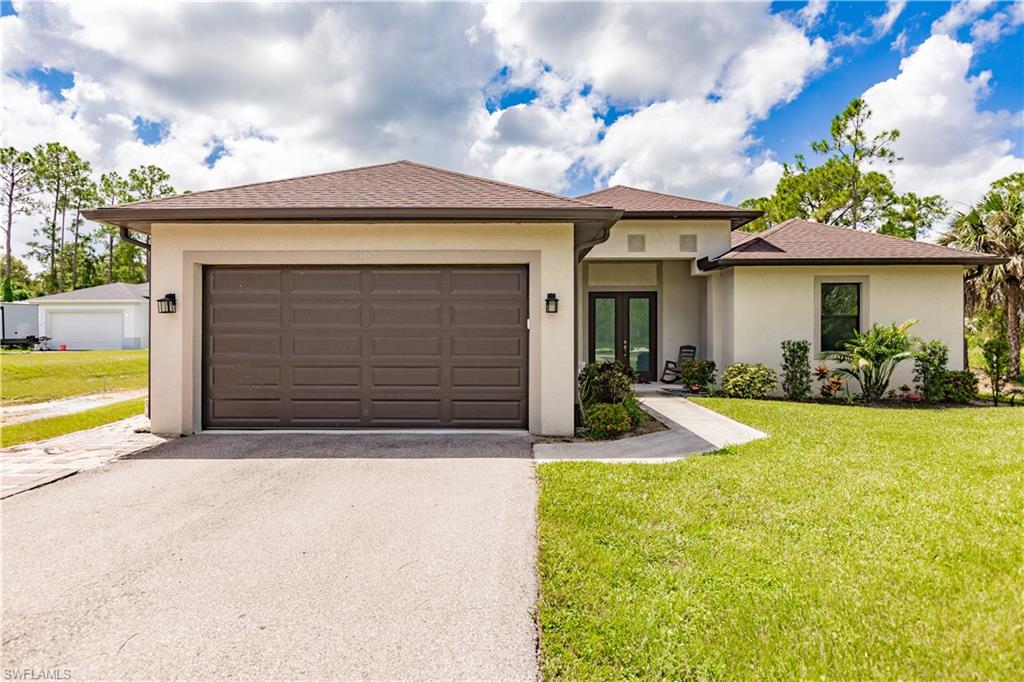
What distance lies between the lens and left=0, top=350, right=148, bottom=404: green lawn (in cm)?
1168

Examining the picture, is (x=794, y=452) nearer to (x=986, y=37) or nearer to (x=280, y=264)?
(x=280, y=264)

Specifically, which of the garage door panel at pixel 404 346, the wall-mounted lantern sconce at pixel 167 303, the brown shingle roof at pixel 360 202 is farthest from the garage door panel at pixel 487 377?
the wall-mounted lantern sconce at pixel 167 303

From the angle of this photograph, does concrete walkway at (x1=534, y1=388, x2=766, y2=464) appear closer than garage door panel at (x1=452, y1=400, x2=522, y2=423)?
Yes

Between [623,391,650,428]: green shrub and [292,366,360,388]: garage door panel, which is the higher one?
[292,366,360,388]: garage door panel

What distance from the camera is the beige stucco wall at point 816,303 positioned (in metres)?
10.4

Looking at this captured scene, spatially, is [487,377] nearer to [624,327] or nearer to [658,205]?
[624,327]

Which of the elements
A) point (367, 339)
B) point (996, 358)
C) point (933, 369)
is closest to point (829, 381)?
point (933, 369)

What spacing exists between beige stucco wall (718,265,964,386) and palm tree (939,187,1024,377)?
9.91 ft

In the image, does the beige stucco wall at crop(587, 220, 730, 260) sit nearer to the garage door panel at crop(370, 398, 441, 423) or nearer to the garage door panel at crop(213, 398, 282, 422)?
the garage door panel at crop(370, 398, 441, 423)

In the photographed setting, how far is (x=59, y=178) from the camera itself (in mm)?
37719

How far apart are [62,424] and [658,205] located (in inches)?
499

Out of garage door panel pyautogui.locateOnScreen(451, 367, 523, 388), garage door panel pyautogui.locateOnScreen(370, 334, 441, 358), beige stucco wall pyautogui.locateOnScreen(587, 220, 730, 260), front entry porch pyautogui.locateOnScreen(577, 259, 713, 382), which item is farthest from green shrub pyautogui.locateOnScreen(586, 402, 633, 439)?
front entry porch pyautogui.locateOnScreen(577, 259, 713, 382)

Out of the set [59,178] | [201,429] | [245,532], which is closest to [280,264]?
[201,429]

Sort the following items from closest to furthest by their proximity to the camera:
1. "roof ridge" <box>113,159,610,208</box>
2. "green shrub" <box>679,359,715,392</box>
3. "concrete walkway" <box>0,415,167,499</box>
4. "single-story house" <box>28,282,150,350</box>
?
"concrete walkway" <box>0,415,167,499</box> → "roof ridge" <box>113,159,610,208</box> → "green shrub" <box>679,359,715,392</box> → "single-story house" <box>28,282,150,350</box>
